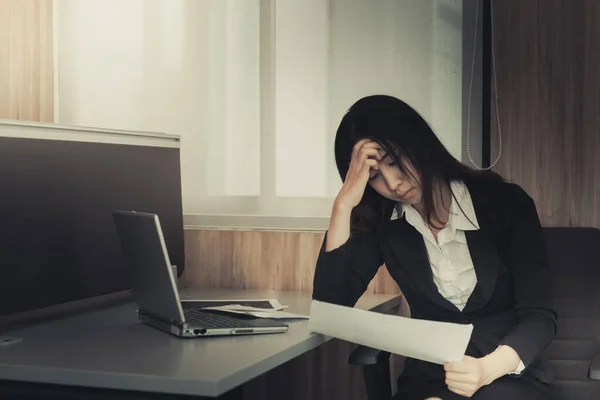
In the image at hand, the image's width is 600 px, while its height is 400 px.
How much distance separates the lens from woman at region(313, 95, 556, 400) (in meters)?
1.92

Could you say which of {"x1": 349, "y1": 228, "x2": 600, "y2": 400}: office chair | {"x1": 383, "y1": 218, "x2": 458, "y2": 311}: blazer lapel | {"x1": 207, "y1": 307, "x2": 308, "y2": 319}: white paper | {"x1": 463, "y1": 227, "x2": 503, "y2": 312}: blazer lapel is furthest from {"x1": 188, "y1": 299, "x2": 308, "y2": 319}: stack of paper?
{"x1": 349, "y1": 228, "x2": 600, "y2": 400}: office chair

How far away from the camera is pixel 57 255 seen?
2104 millimetres

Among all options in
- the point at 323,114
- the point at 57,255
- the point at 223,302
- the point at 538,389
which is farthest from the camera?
the point at 323,114

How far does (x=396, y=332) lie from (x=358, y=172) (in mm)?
466

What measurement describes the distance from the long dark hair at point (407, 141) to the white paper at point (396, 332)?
1.21 ft

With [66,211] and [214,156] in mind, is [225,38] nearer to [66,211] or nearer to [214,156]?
[214,156]

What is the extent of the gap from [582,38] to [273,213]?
3.44ft

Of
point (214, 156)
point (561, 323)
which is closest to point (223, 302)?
point (214, 156)

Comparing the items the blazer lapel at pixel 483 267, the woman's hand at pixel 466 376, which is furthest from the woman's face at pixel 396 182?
the woman's hand at pixel 466 376

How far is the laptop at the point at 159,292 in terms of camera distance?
5.87 ft

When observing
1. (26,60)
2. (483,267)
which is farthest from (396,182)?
(26,60)

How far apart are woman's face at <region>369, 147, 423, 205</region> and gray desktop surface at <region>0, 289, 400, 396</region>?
1.22 ft

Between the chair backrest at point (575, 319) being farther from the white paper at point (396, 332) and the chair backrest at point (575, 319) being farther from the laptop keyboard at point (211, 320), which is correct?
the laptop keyboard at point (211, 320)

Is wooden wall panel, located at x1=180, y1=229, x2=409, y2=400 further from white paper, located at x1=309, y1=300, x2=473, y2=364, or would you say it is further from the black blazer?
white paper, located at x1=309, y1=300, x2=473, y2=364
